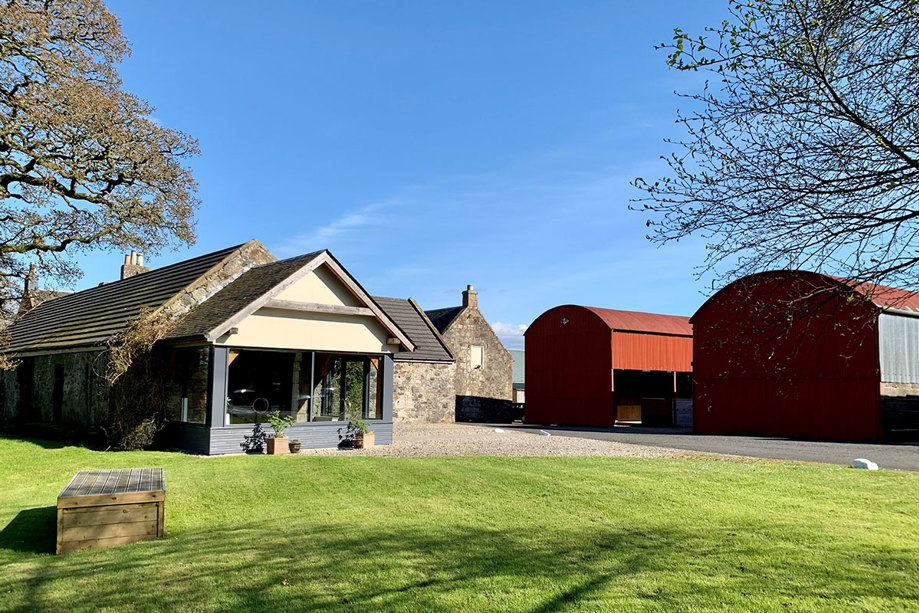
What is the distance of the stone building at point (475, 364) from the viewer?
139 ft

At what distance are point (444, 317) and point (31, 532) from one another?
35718mm

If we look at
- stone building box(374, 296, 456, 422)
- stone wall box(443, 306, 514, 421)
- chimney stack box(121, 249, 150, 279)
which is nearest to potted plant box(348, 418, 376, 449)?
stone building box(374, 296, 456, 422)

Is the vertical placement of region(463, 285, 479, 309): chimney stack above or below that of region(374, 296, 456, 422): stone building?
above

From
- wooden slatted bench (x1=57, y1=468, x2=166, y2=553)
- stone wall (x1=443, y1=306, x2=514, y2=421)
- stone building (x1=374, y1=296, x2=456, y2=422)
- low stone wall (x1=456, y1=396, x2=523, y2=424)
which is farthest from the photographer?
Result: stone wall (x1=443, y1=306, x2=514, y2=421)

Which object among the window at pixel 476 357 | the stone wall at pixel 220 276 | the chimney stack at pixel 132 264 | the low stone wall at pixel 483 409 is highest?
the chimney stack at pixel 132 264

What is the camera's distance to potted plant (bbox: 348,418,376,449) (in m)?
19.0

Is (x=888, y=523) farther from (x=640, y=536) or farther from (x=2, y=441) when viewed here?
(x=2, y=441)

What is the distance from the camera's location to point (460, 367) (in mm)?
42750

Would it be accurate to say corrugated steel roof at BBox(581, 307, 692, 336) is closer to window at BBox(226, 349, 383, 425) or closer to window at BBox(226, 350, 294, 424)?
window at BBox(226, 349, 383, 425)

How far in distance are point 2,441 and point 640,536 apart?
63.4 feet

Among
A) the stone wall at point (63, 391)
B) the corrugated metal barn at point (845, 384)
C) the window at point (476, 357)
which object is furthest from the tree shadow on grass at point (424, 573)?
the window at point (476, 357)

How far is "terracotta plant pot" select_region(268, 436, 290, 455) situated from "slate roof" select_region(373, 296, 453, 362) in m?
12.6

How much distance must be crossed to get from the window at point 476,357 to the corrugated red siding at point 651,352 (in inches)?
385

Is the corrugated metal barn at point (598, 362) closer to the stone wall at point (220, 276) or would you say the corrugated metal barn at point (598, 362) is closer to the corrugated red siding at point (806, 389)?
the corrugated red siding at point (806, 389)
